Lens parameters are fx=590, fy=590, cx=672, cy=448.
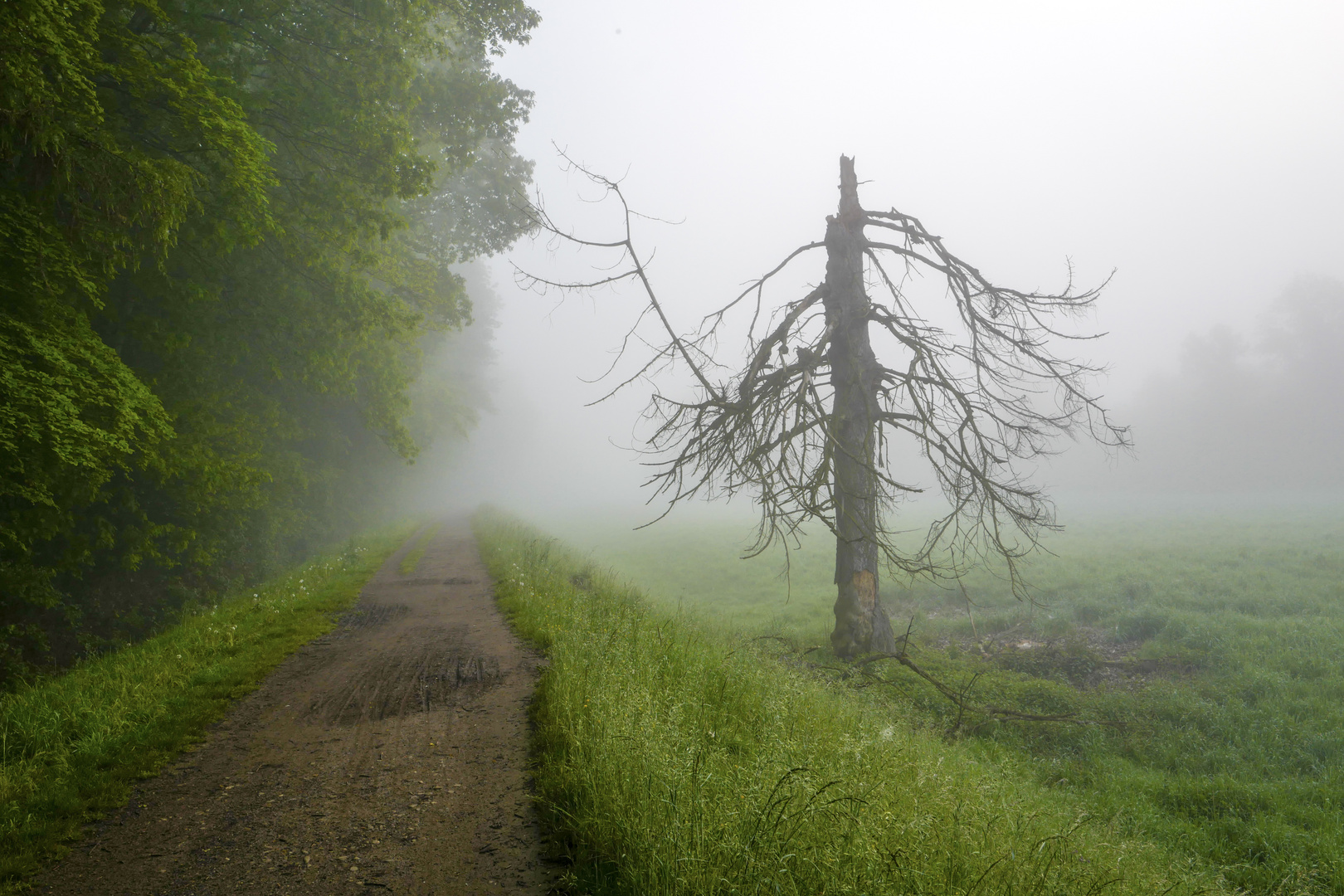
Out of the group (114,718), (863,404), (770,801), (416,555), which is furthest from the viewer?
(416,555)

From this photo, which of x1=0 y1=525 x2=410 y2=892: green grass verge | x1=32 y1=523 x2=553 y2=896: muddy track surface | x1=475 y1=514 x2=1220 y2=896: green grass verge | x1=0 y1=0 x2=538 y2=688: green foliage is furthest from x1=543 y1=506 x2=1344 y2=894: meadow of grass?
x1=0 y1=0 x2=538 y2=688: green foliage

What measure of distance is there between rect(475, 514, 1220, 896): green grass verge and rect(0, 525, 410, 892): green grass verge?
2772mm

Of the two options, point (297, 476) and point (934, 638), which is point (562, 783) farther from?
point (297, 476)

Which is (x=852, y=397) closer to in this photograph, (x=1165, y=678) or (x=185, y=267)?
(x=1165, y=678)

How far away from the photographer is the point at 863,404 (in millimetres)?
9320

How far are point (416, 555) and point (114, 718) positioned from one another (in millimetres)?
12527

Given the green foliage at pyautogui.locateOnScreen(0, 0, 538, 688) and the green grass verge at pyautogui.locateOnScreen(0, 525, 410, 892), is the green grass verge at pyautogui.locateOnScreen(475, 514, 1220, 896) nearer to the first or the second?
the green grass verge at pyautogui.locateOnScreen(0, 525, 410, 892)

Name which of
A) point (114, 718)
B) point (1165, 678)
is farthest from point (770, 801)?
point (1165, 678)

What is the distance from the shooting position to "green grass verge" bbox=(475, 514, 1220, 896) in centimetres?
247

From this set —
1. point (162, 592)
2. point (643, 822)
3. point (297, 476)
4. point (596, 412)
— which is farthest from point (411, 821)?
point (596, 412)

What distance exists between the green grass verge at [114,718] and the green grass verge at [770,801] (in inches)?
109

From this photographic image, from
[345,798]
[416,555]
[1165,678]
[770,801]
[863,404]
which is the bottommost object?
[1165,678]

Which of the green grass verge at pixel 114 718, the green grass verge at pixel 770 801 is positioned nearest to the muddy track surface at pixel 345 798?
the green grass verge at pixel 114 718

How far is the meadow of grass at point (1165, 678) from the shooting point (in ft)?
17.6
